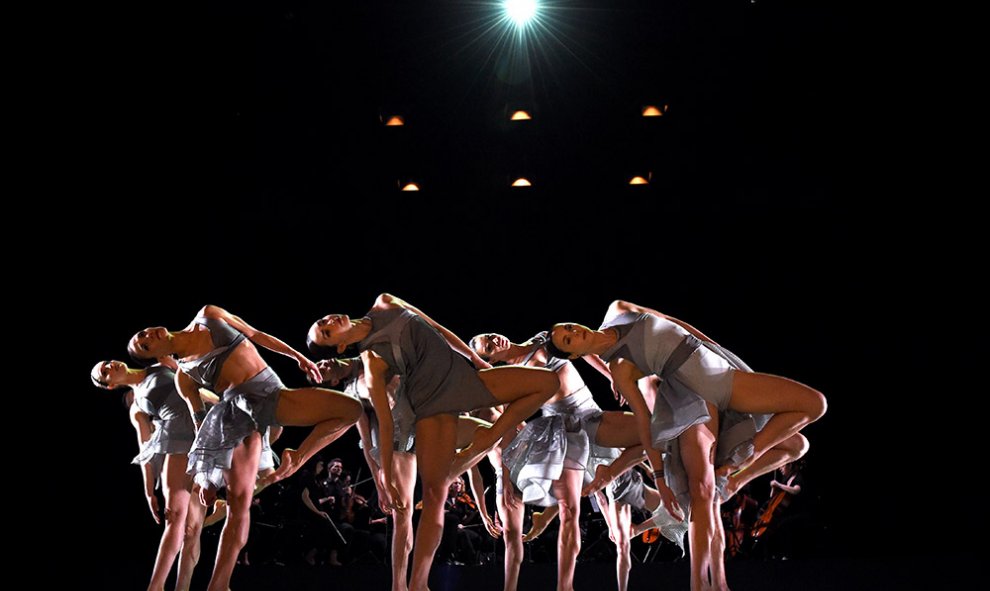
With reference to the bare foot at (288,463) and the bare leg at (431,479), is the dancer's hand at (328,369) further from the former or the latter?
the bare leg at (431,479)

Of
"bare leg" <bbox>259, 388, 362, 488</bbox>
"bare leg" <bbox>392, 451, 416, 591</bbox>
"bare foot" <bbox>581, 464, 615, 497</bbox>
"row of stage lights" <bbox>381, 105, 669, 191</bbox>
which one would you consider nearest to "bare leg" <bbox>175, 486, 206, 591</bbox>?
"bare leg" <bbox>259, 388, 362, 488</bbox>

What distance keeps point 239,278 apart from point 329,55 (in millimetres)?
1949

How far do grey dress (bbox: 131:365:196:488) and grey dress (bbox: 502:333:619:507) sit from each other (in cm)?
139

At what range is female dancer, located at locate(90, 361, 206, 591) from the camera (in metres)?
3.96

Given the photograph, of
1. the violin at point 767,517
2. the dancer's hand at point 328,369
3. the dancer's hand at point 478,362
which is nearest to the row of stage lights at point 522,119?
the violin at point 767,517

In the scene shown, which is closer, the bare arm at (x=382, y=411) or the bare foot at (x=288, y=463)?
the bare arm at (x=382, y=411)

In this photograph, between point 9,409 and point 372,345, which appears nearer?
point 372,345

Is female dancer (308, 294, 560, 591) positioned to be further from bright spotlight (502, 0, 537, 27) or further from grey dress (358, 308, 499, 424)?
bright spotlight (502, 0, 537, 27)

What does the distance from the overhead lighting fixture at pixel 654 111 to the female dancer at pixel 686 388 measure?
3.78 meters

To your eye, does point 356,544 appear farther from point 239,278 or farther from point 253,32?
point 253,32

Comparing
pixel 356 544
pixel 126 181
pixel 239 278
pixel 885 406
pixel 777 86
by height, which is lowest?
pixel 356 544

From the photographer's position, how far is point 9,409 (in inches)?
250

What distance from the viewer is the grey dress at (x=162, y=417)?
4.13m

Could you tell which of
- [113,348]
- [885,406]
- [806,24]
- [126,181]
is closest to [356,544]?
[113,348]
